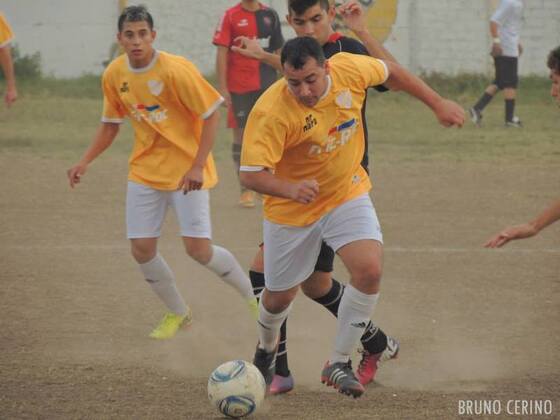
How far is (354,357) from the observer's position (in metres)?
6.88

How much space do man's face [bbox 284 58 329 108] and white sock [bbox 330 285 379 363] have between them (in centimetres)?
100

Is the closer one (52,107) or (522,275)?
(522,275)

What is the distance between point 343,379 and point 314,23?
194 centimetres

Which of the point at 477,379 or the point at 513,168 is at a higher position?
the point at 477,379

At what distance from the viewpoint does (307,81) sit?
5.37 m

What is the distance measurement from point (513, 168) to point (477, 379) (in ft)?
26.4

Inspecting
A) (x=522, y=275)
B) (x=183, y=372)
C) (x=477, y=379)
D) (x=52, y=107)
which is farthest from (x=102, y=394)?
(x=52, y=107)

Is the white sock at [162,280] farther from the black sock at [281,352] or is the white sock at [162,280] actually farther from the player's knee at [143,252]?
the black sock at [281,352]

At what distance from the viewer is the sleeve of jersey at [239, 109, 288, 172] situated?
536cm

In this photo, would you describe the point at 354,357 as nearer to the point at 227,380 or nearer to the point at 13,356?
the point at 227,380

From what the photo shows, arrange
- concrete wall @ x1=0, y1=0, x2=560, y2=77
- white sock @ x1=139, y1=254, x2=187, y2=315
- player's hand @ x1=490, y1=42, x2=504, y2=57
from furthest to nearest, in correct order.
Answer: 1. concrete wall @ x1=0, y1=0, x2=560, y2=77
2. player's hand @ x1=490, y1=42, x2=504, y2=57
3. white sock @ x1=139, y1=254, x2=187, y2=315

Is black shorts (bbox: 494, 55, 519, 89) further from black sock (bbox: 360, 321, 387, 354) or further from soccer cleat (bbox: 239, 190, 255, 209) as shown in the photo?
black sock (bbox: 360, 321, 387, 354)

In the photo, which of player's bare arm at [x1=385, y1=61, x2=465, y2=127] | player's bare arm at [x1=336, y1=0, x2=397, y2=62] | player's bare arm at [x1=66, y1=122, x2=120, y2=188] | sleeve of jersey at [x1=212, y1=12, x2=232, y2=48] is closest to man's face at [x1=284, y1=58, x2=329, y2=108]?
player's bare arm at [x1=385, y1=61, x2=465, y2=127]

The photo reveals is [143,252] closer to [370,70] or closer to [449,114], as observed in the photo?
[370,70]
